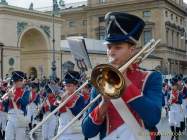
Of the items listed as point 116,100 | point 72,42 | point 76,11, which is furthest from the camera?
point 76,11

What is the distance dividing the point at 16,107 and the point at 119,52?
23.7ft

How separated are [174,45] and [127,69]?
247 feet

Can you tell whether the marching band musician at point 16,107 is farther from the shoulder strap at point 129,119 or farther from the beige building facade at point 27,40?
the beige building facade at point 27,40

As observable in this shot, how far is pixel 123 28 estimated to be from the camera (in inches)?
140

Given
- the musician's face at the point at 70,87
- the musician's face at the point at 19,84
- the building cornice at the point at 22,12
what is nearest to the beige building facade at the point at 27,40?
the building cornice at the point at 22,12

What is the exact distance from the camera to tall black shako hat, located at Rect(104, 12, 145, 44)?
3523 millimetres

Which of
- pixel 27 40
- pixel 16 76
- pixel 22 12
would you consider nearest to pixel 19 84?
pixel 16 76

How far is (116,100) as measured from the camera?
346cm

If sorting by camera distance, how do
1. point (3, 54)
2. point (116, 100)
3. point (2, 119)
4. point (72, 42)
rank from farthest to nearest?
1. point (3, 54)
2. point (2, 119)
3. point (72, 42)
4. point (116, 100)

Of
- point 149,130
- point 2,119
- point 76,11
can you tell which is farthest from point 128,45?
point 76,11

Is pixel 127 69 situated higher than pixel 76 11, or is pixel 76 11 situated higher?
pixel 76 11

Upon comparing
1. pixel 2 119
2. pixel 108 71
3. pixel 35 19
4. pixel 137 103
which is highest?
pixel 35 19

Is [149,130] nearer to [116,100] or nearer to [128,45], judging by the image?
[116,100]

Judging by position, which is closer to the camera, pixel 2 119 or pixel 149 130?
pixel 149 130
